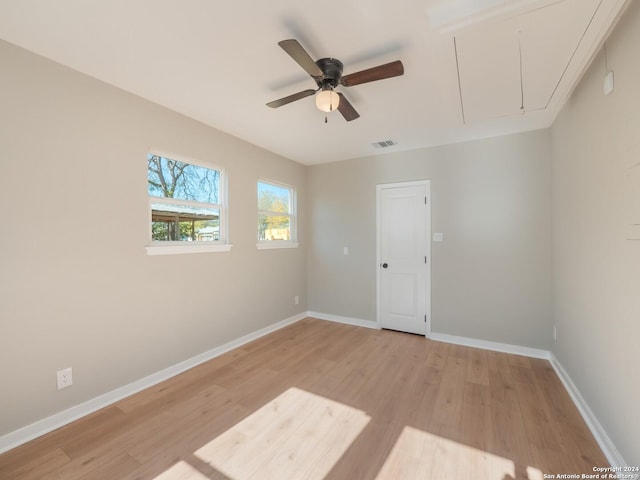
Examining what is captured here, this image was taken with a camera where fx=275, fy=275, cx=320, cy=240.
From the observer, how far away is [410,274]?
3957 millimetres

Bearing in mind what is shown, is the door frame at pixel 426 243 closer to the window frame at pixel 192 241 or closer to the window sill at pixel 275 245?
the window sill at pixel 275 245

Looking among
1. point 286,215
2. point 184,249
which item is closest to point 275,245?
point 286,215

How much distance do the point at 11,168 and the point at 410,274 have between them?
409 centimetres

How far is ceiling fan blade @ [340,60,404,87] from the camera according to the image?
171 centimetres

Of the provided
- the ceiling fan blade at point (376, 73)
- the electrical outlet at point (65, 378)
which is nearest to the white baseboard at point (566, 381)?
the ceiling fan blade at point (376, 73)

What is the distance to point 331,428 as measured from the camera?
6.59 feet

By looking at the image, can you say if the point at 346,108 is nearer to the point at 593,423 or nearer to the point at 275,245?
the point at 275,245

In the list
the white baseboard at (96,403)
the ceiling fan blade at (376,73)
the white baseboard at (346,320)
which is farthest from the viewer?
the white baseboard at (346,320)

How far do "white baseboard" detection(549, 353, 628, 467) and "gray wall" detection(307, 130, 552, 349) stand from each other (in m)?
0.69

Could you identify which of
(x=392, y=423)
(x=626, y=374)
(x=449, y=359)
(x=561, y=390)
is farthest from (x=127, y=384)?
(x=561, y=390)

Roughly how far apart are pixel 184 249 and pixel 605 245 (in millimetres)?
3462

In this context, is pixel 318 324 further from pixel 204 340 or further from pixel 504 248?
pixel 504 248

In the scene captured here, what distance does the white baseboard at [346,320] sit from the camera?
4.26 m

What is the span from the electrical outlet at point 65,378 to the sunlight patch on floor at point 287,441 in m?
1.18
